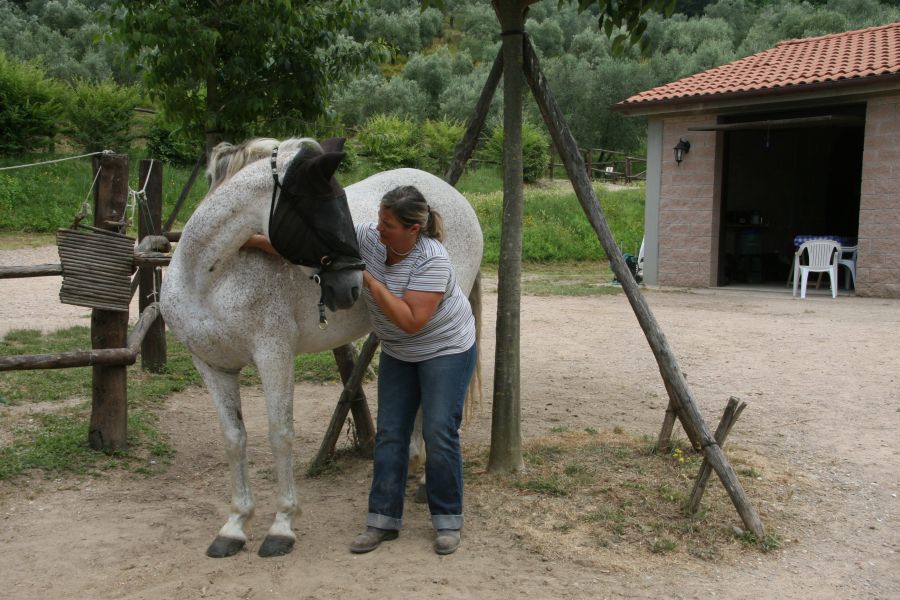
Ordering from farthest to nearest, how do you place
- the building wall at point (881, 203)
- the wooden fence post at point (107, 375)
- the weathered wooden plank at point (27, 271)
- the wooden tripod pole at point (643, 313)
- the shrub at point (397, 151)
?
1. the shrub at point (397, 151)
2. the building wall at point (881, 203)
3. the wooden fence post at point (107, 375)
4. the weathered wooden plank at point (27, 271)
5. the wooden tripod pole at point (643, 313)

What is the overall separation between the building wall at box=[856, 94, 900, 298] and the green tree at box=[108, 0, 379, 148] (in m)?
8.95

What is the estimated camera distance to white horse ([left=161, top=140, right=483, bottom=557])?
3.10 metres

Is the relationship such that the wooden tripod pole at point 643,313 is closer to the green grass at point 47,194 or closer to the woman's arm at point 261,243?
the woman's arm at point 261,243

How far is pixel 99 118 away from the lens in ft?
68.8

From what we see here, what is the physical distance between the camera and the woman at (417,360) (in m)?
3.21

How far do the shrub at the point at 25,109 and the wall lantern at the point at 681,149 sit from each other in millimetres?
15746

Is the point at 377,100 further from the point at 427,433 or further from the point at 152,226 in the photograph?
the point at 427,433

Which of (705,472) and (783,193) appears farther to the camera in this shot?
(783,193)

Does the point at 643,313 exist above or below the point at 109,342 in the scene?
above

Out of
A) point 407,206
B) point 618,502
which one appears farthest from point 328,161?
point 618,502

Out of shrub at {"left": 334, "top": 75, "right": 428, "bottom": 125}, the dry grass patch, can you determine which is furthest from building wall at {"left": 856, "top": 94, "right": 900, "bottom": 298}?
shrub at {"left": 334, "top": 75, "right": 428, "bottom": 125}

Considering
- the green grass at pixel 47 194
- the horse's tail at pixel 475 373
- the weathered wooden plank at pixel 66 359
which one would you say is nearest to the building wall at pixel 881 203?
the horse's tail at pixel 475 373

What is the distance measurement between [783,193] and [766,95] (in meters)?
4.81

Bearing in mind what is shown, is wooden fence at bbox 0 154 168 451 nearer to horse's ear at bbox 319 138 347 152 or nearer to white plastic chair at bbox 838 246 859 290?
horse's ear at bbox 319 138 347 152
